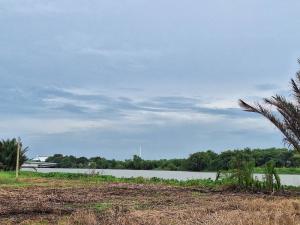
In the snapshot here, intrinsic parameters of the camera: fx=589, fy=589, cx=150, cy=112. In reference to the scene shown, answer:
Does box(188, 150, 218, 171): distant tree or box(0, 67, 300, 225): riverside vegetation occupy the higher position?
box(188, 150, 218, 171): distant tree

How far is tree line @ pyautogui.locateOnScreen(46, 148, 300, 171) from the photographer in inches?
1414

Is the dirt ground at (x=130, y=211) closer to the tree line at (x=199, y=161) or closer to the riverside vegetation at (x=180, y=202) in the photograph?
the riverside vegetation at (x=180, y=202)

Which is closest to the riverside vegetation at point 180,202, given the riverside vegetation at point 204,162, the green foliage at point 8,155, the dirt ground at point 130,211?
the dirt ground at point 130,211

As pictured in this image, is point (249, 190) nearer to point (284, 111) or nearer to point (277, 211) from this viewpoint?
point (284, 111)

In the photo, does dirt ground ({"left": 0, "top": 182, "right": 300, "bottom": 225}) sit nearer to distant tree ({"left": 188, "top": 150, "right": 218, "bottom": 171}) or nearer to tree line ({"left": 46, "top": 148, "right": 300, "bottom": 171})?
tree line ({"left": 46, "top": 148, "right": 300, "bottom": 171})

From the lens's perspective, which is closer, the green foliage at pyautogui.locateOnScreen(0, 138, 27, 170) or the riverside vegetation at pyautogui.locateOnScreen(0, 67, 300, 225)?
the riverside vegetation at pyautogui.locateOnScreen(0, 67, 300, 225)

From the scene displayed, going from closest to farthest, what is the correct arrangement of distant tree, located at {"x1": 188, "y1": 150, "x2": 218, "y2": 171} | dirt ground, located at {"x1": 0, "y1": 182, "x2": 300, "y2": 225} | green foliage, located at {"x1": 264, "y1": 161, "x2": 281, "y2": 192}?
dirt ground, located at {"x1": 0, "y1": 182, "x2": 300, "y2": 225} < green foliage, located at {"x1": 264, "y1": 161, "x2": 281, "y2": 192} < distant tree, located at {"x1": 188, "y1": 150, "x2": 218, "y2": 171}

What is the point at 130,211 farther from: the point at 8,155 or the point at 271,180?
the point at 8,155

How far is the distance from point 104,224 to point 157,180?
54.4 feet

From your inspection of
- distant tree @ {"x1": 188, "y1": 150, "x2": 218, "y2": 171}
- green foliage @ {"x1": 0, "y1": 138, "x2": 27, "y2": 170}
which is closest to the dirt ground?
green foliage @ {"x1": 0, "y1": 138, "x2": 27, "y2": 170}

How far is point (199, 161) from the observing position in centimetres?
4269

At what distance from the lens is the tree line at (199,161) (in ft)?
118

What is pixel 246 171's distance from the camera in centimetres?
2083

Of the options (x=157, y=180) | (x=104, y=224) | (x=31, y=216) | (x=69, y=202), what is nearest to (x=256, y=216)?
(x=104, y=224)
